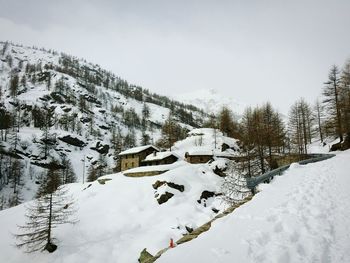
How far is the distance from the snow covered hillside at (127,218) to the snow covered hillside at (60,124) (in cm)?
4465

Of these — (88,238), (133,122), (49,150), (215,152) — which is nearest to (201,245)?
(88,238)

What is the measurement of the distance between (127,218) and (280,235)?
104 feet

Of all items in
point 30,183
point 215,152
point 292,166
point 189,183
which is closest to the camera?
point 292,166

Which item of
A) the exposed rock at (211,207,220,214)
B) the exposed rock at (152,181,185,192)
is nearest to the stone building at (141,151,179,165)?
the exposed rock at (152,181,185,192)

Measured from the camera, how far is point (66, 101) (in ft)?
478

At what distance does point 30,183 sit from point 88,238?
65.8 meters

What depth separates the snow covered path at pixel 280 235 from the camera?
4.14 m

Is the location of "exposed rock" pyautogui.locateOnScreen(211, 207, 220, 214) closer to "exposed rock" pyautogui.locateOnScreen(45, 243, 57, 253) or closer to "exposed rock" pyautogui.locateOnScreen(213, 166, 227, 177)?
"exposed rock" pyautogui.locateOnScreen(213, 166, 227, 177)

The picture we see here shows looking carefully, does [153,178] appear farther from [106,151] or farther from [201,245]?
[106,151]

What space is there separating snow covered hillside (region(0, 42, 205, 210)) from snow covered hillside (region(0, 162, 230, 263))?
44.6 meters

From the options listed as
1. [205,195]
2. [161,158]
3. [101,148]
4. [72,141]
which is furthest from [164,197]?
[72,141]

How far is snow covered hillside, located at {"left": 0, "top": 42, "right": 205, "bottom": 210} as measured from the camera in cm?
8656

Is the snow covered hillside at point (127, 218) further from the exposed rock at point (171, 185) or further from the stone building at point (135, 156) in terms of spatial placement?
the stone building at point (135, 156)

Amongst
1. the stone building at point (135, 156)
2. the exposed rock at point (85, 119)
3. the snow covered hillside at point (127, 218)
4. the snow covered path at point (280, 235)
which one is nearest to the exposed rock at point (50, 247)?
the snow covered hillside at point (127, 218)
